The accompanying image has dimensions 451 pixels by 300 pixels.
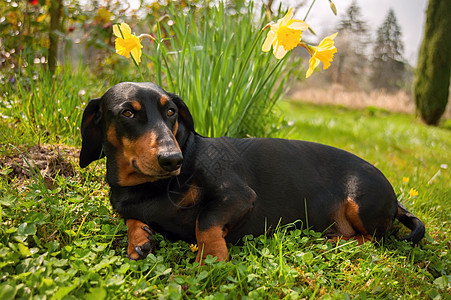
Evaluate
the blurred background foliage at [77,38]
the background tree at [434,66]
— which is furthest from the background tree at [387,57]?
the blurred background foliage at [77,38]

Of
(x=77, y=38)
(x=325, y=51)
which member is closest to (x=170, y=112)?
(x=325, y=51)

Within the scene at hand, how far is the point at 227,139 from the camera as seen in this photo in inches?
89.3

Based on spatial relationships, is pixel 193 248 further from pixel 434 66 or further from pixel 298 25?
pixel 434 66

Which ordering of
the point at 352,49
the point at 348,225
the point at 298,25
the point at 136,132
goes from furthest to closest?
the point at 352,49 → the point at 348,225 → the point at 298,25 → the point at 136,132

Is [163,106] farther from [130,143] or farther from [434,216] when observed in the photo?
[434,216]

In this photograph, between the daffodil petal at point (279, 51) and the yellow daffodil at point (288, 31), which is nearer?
the yellow daffodil at point (288, 31)

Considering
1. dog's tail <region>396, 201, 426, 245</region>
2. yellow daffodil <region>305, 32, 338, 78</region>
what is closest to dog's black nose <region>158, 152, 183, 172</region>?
yellow daffodil <region>305, 32, 338, 78</region>

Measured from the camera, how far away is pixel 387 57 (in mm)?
32250

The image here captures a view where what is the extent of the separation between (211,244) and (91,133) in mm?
926

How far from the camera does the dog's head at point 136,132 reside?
5.20 ft

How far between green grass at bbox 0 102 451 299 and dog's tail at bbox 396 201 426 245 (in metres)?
0.06

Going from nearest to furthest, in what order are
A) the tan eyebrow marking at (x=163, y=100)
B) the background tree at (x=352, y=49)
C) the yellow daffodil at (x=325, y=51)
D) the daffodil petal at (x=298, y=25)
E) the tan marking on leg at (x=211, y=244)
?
the tan marking on leg at (x=211, y=244) < the tan eyebrow marking at (x=163, y=100) < the daffodil petal at (x=298, y=25) < the yellow daffodil at (x=325, y=51) < the background tree at (x=352, y=49)

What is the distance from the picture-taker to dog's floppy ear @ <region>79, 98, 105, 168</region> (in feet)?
6.27

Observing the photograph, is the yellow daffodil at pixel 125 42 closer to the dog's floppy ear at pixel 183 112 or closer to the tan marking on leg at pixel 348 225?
the dog's floppy ear at pixel 183 112
